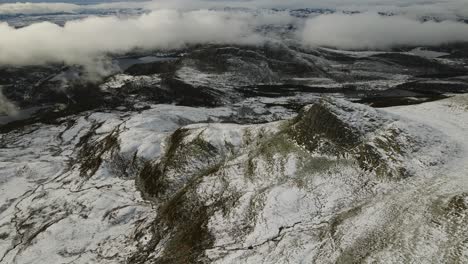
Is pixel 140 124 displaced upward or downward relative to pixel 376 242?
downward

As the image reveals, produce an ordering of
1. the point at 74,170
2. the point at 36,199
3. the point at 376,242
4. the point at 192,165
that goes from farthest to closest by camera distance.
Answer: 1. the point at 74,170
2. the point at 36,199
3. the point at 192,165
4. the point at 376,242

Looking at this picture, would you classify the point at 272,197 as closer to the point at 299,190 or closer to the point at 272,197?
the point at 272,197

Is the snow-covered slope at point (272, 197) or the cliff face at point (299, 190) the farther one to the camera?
the cliff face at point (299, 190)

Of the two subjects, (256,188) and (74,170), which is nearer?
(256,188)

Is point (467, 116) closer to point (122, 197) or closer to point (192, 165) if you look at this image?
point (192, 165)

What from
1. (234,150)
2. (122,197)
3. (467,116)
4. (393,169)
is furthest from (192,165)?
(467,116)

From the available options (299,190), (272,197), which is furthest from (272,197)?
(299,190)

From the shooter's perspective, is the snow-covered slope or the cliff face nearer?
the snow-covered slope

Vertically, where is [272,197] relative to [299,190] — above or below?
below
